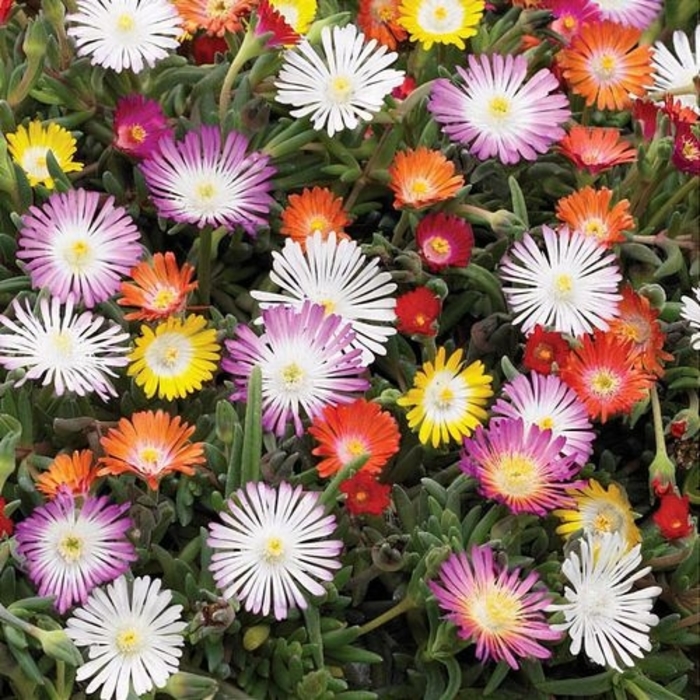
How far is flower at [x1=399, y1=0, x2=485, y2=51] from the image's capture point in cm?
132

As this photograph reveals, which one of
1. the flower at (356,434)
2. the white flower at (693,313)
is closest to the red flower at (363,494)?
the flower at (356,434)

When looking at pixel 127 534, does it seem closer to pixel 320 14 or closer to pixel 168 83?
pixel 168 83

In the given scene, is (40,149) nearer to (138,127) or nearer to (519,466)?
(138,127)

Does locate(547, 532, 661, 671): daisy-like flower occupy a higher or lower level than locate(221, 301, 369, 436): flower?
lower

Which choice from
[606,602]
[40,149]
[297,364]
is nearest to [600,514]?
[606,602]

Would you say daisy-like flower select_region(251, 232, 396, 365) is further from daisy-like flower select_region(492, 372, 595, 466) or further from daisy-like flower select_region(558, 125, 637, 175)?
daisy-like flower select_region(558, 125, 637, 175)

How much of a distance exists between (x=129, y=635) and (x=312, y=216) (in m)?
0.46

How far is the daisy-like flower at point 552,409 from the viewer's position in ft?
3.69

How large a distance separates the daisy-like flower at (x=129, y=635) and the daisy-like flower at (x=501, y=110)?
22.1 inches

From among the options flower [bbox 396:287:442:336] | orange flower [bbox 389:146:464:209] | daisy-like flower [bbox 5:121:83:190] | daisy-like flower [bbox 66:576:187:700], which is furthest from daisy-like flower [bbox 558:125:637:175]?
daisy-like flower [bbox 66:576:187:700]

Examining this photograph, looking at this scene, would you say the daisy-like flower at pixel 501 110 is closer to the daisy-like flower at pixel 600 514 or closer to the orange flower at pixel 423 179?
the orange flower at pixel 423 179

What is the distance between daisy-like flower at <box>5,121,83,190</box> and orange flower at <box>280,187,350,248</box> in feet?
0.71

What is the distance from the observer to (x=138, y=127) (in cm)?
122

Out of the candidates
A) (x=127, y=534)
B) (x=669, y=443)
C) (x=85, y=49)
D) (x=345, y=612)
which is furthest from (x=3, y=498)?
(x=669, y=443)
